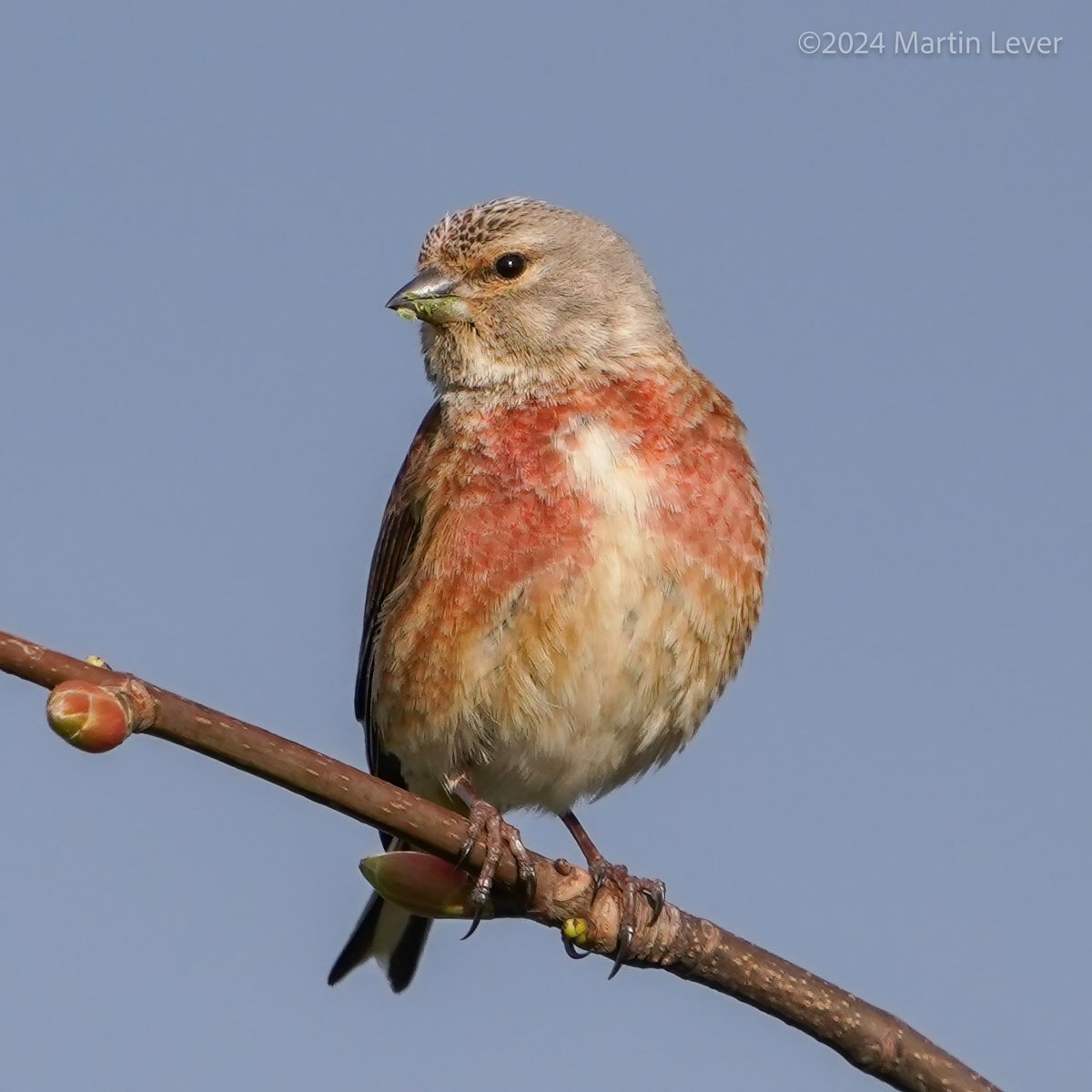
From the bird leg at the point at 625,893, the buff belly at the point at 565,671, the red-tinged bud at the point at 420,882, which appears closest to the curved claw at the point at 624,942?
the bird leg at the point at 625,893

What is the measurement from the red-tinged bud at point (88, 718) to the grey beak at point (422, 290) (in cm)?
368

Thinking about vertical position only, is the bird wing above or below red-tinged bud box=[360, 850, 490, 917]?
above

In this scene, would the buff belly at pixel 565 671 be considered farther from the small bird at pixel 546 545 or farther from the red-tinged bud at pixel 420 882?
the red-tinged bud at pixel 420 882

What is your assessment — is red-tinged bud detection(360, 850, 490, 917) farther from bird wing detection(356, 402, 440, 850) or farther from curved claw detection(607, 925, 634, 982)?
bird wing detection(356, 402, 440, 850)

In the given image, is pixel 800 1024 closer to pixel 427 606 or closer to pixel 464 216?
pixel 427 606

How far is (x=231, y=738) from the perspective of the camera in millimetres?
3164

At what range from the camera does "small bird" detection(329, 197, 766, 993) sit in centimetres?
583

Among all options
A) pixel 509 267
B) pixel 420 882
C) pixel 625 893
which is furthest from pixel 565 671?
pixel 420 882

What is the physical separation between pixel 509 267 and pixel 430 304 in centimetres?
34

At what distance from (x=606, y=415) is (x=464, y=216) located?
1.17m

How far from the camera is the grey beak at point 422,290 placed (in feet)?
21.4

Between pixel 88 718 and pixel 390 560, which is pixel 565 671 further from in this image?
pixel 88 718

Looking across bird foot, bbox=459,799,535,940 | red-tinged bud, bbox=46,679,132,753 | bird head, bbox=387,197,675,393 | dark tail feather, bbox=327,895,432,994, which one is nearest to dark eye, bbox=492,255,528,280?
bird head, bbox=387,197,675,393

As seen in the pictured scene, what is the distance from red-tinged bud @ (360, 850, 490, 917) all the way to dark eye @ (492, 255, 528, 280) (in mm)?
3014
